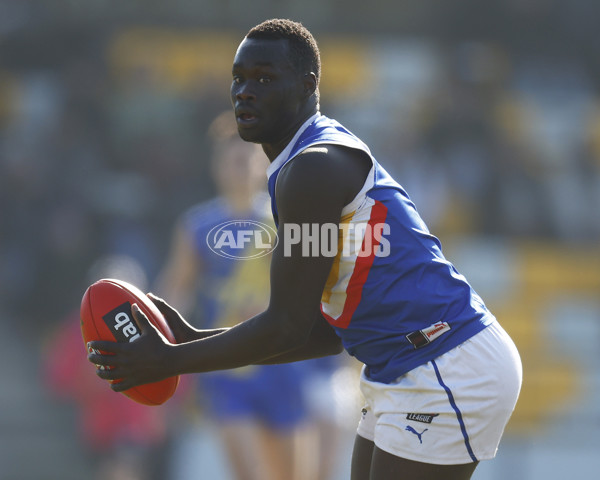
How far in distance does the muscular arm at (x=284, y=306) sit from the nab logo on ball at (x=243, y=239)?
2.83 m

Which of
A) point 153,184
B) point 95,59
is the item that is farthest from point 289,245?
point 95,59

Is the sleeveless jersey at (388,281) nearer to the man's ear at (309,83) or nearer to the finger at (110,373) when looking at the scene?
the man's ear at (309,83)

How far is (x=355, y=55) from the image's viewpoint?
10.7 metres

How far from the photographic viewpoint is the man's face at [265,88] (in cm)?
284

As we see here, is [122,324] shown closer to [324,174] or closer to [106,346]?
[106,346]

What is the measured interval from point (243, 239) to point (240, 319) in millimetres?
493

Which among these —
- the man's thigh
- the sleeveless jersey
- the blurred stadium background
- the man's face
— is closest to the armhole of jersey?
the sleeveless jersey

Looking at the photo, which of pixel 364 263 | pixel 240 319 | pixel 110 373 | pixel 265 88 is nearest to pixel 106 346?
pixel 110 373

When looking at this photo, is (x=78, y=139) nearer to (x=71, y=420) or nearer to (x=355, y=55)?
(x=71, y=420)

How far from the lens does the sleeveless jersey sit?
276cm

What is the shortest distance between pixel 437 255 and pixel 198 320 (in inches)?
193

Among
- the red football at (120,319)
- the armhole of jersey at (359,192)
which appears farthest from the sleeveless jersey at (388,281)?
the red football at (120,319)

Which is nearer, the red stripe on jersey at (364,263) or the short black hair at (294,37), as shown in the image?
the red stripe on jersey at (364,263)

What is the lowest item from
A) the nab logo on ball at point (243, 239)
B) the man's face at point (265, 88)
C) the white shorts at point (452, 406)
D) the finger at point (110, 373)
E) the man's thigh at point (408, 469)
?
the nab logo on ball at point (243, 239)
